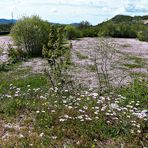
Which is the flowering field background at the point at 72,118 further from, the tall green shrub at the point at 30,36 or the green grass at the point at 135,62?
the tall green shrub at the point at 30,36

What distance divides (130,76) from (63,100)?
379 inches

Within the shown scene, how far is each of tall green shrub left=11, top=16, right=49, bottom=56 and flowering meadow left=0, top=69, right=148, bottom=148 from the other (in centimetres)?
1830

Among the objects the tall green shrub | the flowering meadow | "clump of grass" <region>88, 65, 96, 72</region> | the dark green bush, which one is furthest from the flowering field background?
the dark green bush

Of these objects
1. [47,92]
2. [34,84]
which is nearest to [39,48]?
[34,84]

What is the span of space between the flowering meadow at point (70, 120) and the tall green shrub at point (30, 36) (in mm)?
18296

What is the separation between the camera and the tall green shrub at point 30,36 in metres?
37.9

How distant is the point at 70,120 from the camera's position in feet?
50.9

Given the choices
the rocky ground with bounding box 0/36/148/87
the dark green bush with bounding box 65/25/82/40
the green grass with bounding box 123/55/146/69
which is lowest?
the green grass with bounding box 123/55/146/69

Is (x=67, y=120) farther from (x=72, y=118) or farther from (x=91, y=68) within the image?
(x=91, y=68)

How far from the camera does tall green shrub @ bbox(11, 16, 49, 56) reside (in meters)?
37.9

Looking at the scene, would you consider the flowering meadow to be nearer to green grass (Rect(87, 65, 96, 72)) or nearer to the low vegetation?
the low vegetation

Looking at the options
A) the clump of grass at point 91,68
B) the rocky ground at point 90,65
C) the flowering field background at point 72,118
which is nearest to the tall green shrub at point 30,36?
the rocky ground at point 90,65

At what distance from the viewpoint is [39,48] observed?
37.9 meters

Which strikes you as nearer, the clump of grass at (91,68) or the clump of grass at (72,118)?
the clump of grass at (72,118)
